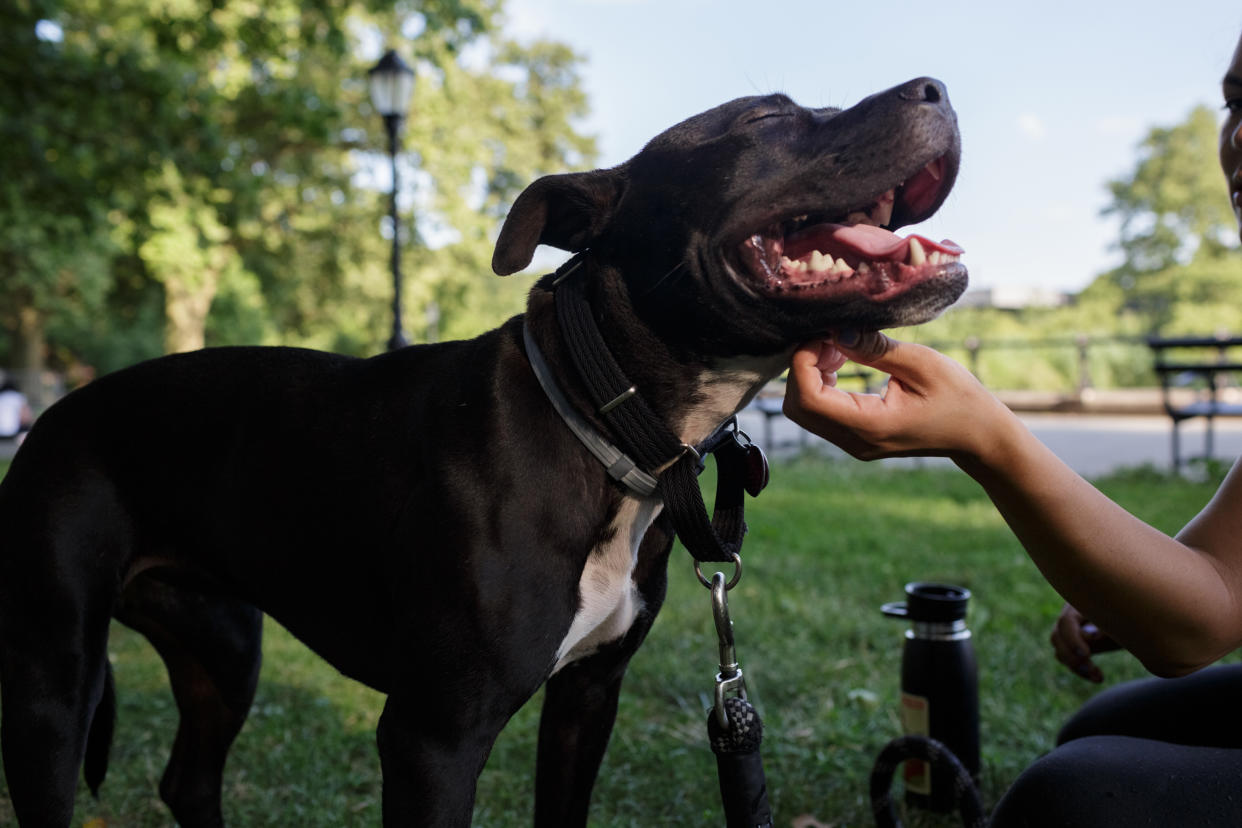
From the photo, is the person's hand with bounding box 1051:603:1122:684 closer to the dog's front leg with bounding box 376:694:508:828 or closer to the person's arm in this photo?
the person's arm

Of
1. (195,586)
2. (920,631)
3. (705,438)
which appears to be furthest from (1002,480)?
(195,586)

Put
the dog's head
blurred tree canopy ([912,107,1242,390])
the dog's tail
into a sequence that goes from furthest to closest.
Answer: blurred tree canopy ([912,107,1242,390]) < the dog's tail < the dog's head

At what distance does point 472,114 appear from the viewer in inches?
866

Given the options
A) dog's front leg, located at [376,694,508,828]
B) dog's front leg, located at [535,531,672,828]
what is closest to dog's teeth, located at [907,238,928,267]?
dog's front leg, located at [535,531,672,828]

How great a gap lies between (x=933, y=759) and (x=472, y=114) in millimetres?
20944

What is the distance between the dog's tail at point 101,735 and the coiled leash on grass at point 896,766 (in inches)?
76.4

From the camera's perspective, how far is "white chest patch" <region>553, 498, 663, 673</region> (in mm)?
2006

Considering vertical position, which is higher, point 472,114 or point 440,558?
point 472,114

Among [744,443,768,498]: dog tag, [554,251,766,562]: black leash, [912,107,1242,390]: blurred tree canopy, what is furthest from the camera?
[912,107,1242,390]: blurred tree canopy

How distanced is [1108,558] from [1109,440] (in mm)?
12904

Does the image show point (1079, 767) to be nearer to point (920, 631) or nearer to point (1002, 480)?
point (1002, 480)

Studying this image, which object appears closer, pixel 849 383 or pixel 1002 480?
pixel 1002 480

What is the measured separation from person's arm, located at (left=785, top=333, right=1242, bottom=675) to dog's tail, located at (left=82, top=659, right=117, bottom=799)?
1.83m

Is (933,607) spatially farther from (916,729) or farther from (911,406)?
(911,406)
